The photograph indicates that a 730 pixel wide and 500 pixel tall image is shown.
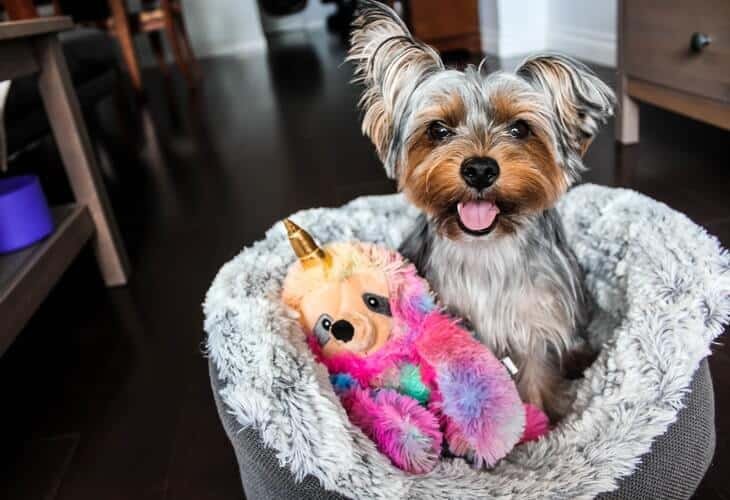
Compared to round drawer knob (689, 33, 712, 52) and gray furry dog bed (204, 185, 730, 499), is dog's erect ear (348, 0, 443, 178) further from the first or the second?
round drawer knob (689, 33, 712, 52)

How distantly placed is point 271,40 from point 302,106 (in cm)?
601

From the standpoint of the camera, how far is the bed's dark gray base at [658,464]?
37.7 inches

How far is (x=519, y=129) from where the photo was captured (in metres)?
1.15

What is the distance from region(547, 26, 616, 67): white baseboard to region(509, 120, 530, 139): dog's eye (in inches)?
116

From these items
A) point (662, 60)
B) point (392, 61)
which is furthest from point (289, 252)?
point (662, 60)

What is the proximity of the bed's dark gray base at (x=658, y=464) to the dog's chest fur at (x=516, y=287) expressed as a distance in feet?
0.92

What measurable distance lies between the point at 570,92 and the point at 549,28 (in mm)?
3958

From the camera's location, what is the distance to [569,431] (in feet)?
3.61

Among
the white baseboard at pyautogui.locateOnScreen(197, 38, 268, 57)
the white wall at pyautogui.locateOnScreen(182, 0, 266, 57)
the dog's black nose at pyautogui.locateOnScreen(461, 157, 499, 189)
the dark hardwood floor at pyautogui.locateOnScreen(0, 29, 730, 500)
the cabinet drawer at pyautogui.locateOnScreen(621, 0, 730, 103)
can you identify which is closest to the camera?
the dog's black nose at pyautogui.locateOnScreen(461, 157, 499, 189)

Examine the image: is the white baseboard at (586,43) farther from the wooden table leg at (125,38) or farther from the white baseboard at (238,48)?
the white baseboard at (238,48)

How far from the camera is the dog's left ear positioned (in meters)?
1.13

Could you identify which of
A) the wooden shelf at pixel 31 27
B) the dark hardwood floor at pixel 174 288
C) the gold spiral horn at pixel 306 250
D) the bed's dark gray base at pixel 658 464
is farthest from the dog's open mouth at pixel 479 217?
the wooden shelf at pixel 31 27

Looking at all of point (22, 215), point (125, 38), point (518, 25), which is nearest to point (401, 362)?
point (22, 215)

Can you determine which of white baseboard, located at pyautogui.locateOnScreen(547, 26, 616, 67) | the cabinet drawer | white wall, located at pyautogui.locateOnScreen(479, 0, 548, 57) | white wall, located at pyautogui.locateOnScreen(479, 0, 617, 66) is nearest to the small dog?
the cabinet drawer
